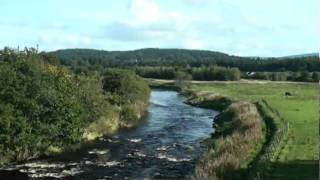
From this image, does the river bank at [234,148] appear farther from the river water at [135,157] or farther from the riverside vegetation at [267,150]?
the river water at [135,157]

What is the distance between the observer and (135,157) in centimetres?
5247

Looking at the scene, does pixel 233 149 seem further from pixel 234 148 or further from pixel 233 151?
pixel 233 151

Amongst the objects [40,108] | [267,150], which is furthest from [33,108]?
[267,150]

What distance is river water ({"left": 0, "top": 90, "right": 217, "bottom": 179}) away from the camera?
1767 inches

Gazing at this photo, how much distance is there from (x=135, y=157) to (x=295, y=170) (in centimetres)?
1958

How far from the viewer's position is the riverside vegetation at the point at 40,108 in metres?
50.2

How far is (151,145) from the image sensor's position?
59.2 m

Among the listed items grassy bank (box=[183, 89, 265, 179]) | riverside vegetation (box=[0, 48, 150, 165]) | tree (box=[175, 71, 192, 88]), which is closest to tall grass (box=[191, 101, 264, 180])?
grassy bank (box=[183, 89, 265, 179])

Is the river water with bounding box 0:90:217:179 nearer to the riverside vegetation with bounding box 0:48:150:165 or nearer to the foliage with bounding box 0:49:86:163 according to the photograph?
the riverside vegetation with bounding box 0:48:150:165

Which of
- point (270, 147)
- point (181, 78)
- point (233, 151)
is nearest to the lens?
point (270, 147)

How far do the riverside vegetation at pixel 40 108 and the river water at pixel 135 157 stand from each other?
2.02 meters

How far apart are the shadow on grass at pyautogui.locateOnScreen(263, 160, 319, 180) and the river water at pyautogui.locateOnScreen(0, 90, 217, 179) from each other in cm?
879

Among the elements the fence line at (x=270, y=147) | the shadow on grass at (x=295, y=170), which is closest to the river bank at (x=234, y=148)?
the fence line at (x=270, y=147)

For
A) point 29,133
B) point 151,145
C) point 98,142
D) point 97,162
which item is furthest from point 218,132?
point 29,133
